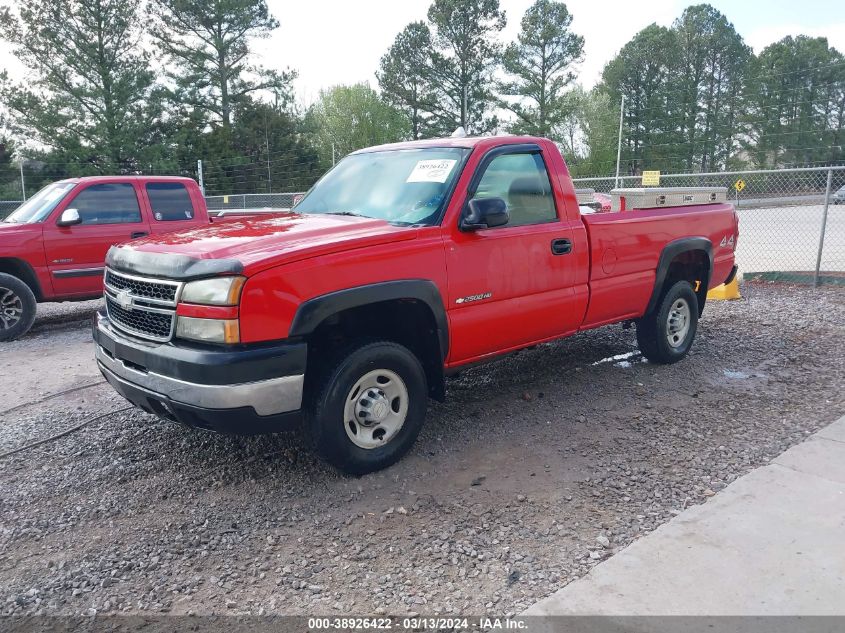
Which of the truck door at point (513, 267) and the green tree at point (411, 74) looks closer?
the truck door at point (513, 267)

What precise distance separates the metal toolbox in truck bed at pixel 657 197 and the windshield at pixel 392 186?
1.70m

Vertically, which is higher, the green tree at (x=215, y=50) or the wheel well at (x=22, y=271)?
the green tree at (x=215, y=50)

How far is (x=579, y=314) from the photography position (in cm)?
518

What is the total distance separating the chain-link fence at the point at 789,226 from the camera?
36.8 ft

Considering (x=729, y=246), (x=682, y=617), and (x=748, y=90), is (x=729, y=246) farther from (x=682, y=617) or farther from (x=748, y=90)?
(x=748, y=90)

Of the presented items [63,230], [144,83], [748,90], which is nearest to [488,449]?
[63,230]

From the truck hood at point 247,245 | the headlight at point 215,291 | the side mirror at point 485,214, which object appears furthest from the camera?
the side mirror at point 485,214

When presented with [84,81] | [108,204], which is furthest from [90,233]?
[84,81]

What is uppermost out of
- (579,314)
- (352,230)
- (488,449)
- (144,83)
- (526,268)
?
(144,83)

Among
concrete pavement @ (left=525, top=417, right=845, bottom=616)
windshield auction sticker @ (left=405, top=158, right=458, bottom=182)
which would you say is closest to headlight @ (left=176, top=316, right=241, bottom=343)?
windshield auction sticker @ (left=405, top=158, right=458, bottom=182)

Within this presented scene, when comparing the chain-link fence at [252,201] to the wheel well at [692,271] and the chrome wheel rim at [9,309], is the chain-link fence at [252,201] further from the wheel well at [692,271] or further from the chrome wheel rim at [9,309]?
the wheel well at [692,271]

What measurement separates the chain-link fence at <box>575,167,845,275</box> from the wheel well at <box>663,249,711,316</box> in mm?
3476

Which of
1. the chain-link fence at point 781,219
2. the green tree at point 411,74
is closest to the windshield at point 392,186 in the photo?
the chain-link fence at point 781,219

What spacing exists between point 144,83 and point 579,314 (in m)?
32.7
